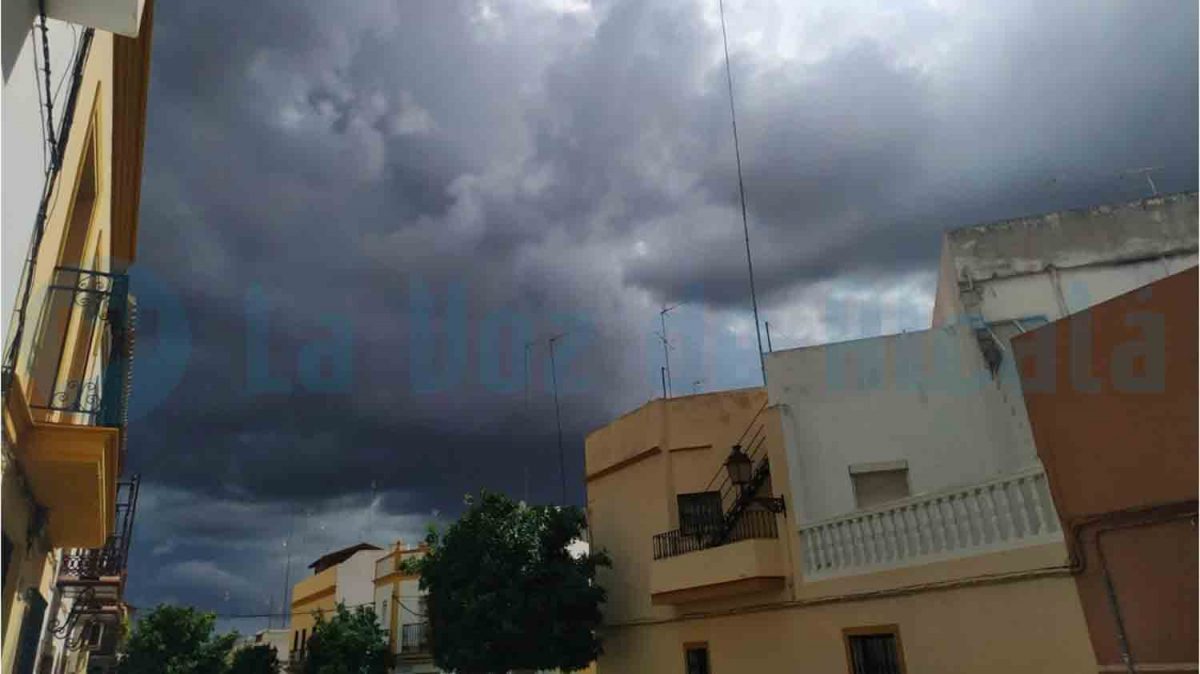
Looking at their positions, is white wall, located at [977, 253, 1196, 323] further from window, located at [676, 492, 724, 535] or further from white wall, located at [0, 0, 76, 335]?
white wall, located at [0, 0, 76, 335]

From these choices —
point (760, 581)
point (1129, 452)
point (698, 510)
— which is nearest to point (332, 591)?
point (698, 510)

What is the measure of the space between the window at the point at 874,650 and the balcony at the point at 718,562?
4.54 ft

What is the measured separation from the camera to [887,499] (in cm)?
1125

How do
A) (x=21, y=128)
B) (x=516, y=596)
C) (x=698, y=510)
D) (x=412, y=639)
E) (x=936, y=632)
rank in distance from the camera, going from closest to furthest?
(x=21, y=128) < (x=936, y=632) < (x=698, y=510) < (x=516, y=596) < (x=412, y=639)

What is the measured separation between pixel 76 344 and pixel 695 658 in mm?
9890

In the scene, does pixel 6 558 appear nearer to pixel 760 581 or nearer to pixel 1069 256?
pixel 760 581

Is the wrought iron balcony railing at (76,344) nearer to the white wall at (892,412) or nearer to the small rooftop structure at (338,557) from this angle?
the white wall at (892,412)

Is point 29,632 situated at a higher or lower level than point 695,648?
higher

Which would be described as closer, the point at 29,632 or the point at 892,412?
the point at 29,632

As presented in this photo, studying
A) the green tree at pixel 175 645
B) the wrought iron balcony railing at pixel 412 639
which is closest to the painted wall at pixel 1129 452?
the wrought iron balcony railing at pixel 412 639

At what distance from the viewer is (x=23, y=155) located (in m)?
3.92

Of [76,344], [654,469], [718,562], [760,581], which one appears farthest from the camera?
[654,469]

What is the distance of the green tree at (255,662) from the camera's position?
118 feet

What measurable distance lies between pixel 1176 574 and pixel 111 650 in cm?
2550
